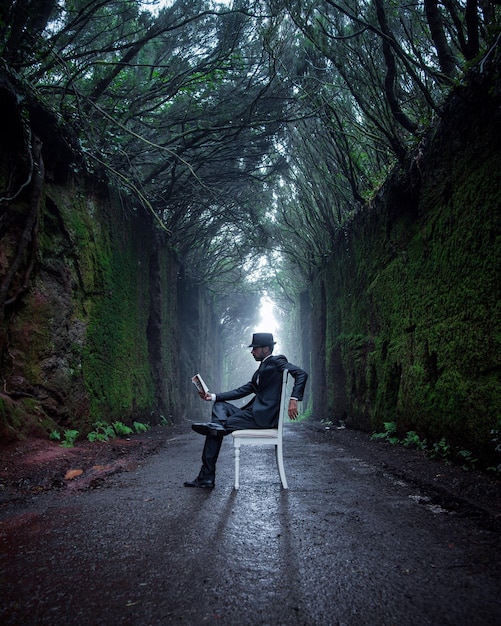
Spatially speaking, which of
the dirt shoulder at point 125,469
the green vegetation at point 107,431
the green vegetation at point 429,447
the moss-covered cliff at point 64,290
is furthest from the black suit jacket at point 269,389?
the green vegetation at point 107,431

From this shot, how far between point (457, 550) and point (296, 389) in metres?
2.18

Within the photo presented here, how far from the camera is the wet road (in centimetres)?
177

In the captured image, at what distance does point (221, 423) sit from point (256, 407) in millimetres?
419

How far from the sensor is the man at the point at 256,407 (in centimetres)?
410

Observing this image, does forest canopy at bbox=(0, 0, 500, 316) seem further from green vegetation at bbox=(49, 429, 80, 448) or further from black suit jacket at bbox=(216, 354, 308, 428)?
black suit jacket at bbox=(216, 354, 308, 428)

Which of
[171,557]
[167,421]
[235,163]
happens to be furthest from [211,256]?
[171,557]

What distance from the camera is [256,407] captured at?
434 centimetres

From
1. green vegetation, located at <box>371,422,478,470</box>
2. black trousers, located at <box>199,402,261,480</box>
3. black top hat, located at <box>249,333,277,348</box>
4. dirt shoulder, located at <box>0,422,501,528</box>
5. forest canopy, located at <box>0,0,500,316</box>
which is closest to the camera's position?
dirt shoulder, located at <box>0,422,501,528</box>

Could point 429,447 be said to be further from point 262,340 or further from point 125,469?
point 125,469

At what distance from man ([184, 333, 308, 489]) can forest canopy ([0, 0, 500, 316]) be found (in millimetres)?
3954

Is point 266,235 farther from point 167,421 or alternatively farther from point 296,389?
point 296,389


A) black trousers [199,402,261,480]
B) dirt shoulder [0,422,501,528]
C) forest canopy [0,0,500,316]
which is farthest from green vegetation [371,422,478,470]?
forest canopy [0,0,500,316]

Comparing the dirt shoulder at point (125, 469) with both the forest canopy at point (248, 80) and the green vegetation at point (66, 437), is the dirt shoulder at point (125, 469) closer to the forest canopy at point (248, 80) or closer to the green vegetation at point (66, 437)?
the green vegetation at point (66, 437)

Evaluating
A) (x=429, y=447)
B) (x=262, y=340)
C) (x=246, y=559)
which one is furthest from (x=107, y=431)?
(x=246, y=559)
